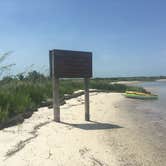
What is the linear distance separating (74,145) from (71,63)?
3.62 m

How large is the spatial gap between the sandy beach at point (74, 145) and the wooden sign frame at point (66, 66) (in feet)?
3.19

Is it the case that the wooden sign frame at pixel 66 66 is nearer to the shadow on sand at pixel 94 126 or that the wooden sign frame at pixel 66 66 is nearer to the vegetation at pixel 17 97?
the shadow on sand at pixel 94 126

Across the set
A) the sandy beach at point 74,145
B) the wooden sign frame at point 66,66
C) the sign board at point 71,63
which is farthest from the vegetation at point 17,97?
the sign board at point 71,63

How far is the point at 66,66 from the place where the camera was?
9.16 metres

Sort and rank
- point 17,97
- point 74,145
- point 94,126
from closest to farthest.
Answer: point 74,145
point 94,126
point 17,97

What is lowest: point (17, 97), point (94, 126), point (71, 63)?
point (94, 126)

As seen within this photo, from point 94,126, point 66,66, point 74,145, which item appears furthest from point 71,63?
point 74,145

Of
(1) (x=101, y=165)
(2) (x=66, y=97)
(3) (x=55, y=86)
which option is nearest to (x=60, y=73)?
(3) (x=55, y=86)

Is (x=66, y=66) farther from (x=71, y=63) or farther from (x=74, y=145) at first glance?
(x=74, y=145)

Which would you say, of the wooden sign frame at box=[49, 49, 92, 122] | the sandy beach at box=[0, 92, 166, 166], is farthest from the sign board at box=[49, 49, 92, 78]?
the sandy beach at box=[0, 92, 166, 166]

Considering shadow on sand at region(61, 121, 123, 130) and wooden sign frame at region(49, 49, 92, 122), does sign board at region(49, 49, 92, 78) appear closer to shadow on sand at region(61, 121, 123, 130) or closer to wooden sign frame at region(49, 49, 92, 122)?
wooden sign frame at region(49, 49, 92, 122)

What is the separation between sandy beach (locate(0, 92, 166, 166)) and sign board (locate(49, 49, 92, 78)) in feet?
5.38

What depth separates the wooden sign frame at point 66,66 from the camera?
898 cm

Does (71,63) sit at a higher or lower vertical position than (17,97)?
higher
